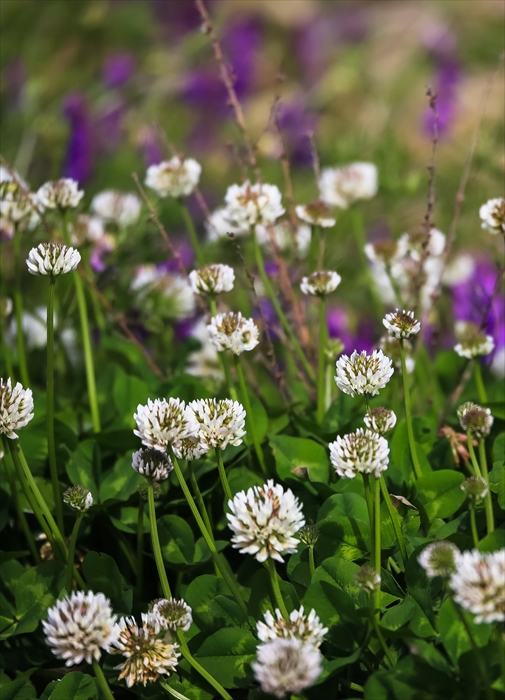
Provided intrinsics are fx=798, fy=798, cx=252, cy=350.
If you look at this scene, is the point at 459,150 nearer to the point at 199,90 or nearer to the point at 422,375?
the point at 199,90

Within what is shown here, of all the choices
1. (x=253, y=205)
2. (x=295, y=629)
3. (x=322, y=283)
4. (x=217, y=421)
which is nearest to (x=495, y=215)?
(x=322, y=283)

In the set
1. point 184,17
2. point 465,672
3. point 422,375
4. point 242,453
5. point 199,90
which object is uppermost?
point 184,17

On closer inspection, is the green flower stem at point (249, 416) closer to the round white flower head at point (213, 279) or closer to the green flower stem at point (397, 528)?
the round white flower head at point (213, 279)

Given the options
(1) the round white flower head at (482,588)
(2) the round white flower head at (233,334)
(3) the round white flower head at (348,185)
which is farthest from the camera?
(3) the round white flower head at (348,185)

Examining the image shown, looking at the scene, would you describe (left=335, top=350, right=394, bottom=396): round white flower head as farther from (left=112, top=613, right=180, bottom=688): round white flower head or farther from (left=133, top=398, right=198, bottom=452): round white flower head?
(left=112, top=613, right=180, bottom=688): round white flower head

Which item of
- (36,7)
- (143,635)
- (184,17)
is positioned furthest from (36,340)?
(184,17)

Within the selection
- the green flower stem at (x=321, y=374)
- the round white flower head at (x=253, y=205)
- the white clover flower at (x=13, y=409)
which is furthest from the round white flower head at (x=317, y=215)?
the white clover flower at (x=13, y=409)
